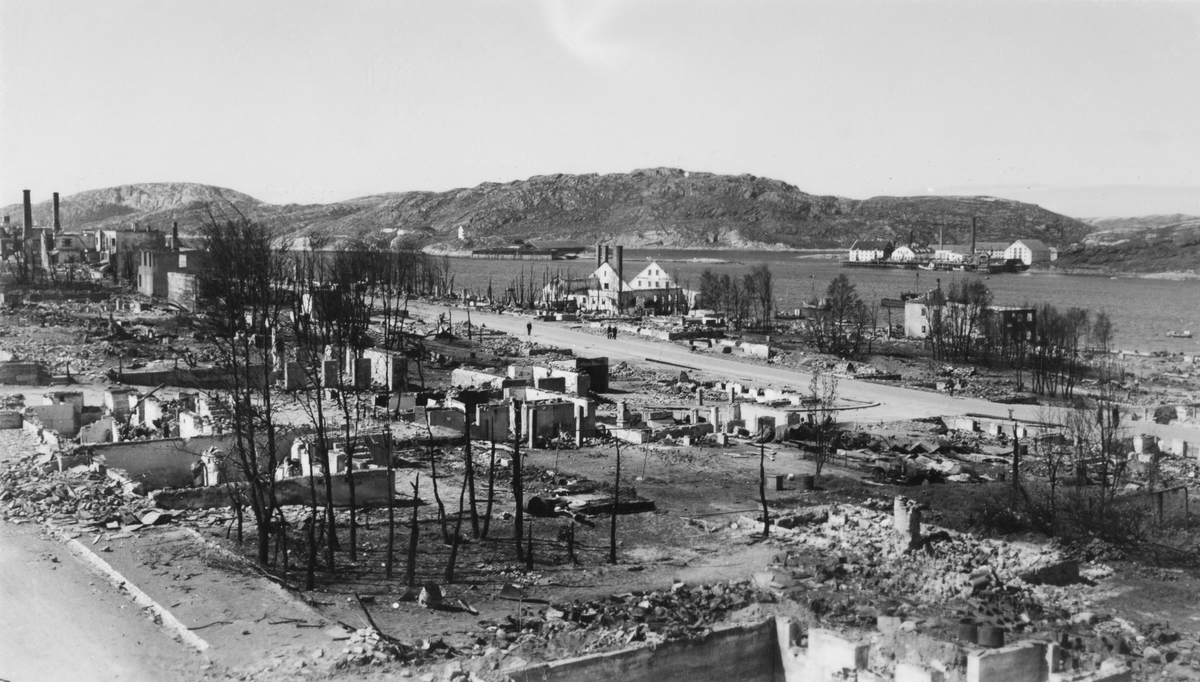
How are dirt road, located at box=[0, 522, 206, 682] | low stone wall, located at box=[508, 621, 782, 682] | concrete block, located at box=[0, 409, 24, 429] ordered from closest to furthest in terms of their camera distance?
low stone wall, located at box=[508, 621, 782, 682] < dirt road, located at box=[0, 522, 206, 682] < concrete block, located at box=[0, 409, 24, 429]

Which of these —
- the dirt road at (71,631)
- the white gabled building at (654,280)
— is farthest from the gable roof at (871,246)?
the dirt road at (71,631)

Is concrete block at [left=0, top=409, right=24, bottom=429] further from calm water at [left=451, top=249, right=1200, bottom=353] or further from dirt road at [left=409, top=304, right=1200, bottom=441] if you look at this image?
calm water at [left=451, top=249, right=1200, bottom=353]

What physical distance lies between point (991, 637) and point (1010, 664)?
1.16 meters

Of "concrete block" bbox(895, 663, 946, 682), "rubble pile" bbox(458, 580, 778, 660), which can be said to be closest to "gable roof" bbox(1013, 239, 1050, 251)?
"rubble pile" bbox(458, 580, 778, 660)

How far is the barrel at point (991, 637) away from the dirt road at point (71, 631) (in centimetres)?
901

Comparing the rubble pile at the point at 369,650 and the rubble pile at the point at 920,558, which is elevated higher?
the rubble pile at the point at 369,650

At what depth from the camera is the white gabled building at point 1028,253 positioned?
6132 inches

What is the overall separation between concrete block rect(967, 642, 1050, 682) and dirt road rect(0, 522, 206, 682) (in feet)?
27.4

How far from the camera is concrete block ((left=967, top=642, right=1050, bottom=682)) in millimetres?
12445

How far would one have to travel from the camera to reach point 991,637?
1377 cm

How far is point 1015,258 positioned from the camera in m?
156

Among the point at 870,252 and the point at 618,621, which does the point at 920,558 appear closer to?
the point at 618,621

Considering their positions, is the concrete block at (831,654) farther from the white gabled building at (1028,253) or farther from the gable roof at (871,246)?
the gable roof at (871,246)

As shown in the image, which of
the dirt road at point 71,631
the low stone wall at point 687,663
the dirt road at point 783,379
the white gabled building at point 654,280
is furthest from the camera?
the white gabled building at point 654,280
